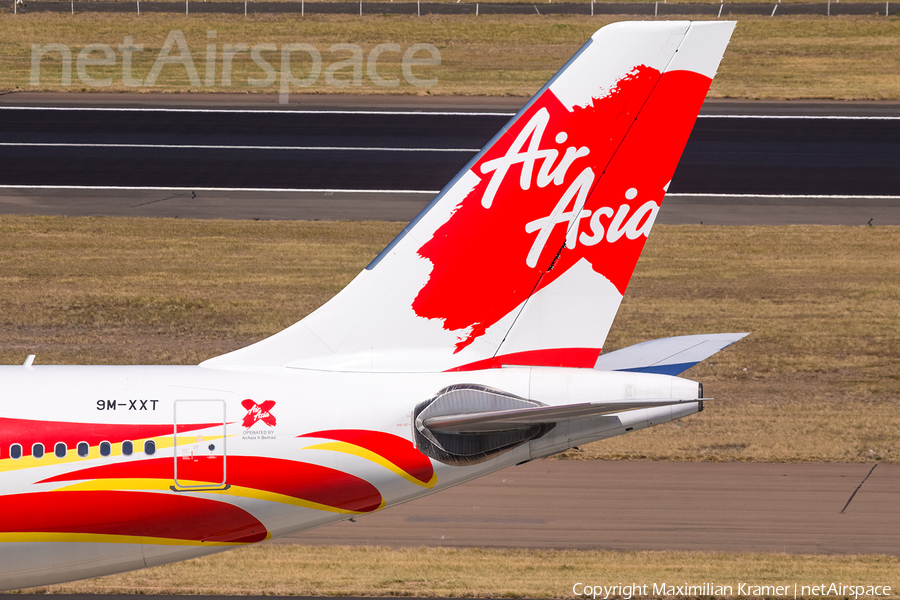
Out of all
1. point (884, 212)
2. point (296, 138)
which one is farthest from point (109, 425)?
point (296, 138)

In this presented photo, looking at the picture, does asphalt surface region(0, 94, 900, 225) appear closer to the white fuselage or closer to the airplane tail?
the airplane tail

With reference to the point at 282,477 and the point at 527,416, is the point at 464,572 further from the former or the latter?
the point at 527,416

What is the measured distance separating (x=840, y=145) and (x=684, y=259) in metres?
18.0

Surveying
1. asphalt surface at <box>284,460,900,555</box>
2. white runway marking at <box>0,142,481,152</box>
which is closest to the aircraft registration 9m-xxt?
asphalt surface at <box>284,460,900,555</box>

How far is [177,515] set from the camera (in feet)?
39.7

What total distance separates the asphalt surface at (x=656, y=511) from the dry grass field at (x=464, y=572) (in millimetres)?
518

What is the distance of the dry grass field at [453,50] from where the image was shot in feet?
204

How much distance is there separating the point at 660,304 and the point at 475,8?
59192 millimetres

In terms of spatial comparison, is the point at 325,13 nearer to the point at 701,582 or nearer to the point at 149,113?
the point at 149,113

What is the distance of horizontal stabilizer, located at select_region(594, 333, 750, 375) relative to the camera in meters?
12.8
